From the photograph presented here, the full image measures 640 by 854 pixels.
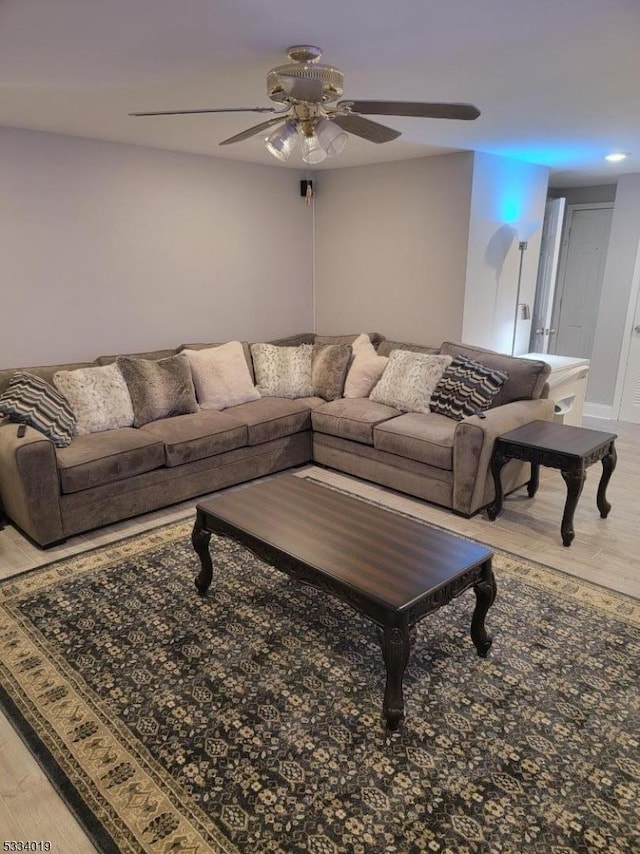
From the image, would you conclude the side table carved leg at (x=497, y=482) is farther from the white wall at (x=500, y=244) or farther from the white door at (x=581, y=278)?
the white door at (x=581, y=278)

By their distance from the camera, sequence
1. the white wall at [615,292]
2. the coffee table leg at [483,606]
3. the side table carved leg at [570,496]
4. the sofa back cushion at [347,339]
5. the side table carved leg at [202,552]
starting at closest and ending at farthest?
the coffee table leg at [483,606] < the side table carved leg at [202,552] < the side table carved leg at [570,496] < the sofa back cushion at [347,339] < the white wall at [615,292]

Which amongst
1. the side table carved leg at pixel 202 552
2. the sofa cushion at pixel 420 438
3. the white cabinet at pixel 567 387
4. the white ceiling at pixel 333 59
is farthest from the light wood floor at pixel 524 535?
the white ceiling at pixel 333 59

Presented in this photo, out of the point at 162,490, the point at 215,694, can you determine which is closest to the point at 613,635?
the point at 215,694

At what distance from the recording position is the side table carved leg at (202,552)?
2684 millimetres

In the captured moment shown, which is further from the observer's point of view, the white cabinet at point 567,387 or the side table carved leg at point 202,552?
the white cabinet at point 567,387

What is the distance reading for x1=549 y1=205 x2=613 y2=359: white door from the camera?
618 cm

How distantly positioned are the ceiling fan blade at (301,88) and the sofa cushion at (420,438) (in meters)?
2.14

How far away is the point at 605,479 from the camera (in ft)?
11.4

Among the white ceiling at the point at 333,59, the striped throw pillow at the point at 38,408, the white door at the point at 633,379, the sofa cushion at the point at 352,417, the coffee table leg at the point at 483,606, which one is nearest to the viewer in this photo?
the white ceiling at the point at 333,59

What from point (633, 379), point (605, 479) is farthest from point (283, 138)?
point (633, 379)

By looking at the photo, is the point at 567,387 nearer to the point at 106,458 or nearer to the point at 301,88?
the point at 301,88

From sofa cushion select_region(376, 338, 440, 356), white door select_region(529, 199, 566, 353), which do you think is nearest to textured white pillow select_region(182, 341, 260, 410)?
sofa cushion select_region(376, 338, 440, 356)

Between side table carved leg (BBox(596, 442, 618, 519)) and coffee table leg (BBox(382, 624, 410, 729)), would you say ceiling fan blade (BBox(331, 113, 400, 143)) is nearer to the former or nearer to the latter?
coffee table leg (BBox(382, 624, 410, 729))

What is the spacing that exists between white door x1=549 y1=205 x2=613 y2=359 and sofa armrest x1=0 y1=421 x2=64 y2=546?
5.73 metres
